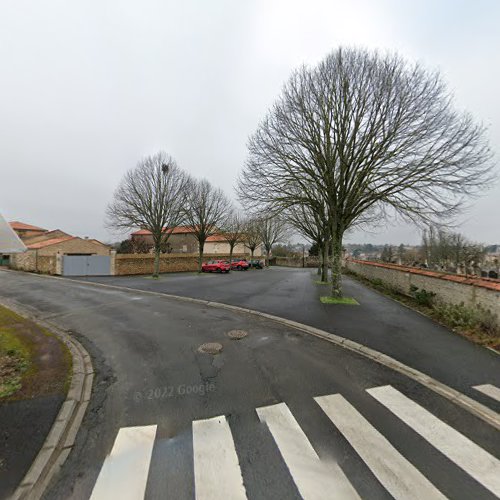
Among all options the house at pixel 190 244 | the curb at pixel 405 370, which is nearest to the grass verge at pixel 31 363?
the curb at pixel 405 370

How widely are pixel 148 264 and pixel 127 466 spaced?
25.3 meters

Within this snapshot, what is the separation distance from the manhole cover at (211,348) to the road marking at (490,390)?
16.5ft

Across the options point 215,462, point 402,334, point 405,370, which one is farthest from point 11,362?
point 402,334

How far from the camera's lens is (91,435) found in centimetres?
328

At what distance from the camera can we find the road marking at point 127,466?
2.44 metres

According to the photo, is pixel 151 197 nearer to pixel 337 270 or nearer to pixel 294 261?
pixel 337 270

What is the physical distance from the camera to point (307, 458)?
9.39 ft

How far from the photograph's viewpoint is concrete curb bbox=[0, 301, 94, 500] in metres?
2.53

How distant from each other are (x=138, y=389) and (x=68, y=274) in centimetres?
2354

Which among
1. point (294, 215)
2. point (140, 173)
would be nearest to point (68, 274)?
point (140, 173)

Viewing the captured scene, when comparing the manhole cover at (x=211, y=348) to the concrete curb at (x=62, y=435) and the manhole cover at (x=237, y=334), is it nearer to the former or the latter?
the manhole cover at (x=237, y=334)

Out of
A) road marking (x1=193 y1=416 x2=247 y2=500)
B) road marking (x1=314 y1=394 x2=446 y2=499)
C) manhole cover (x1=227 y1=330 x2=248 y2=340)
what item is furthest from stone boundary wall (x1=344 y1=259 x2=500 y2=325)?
road marking (x1=193 y1=416 x2=247 y2=500)

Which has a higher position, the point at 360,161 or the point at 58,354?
the point at 360,161

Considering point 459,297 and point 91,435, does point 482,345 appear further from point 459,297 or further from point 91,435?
point 91,435
